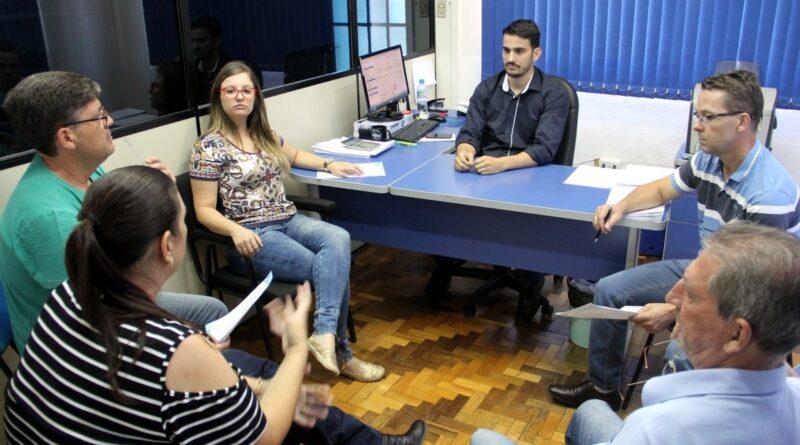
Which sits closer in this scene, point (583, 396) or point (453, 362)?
point (583, 396)

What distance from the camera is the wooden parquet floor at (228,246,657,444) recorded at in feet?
8.23

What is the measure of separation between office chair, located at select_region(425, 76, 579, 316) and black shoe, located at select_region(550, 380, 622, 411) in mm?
698

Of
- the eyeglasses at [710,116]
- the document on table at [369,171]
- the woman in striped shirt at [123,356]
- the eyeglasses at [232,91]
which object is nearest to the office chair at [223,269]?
the document on table at [369,171]

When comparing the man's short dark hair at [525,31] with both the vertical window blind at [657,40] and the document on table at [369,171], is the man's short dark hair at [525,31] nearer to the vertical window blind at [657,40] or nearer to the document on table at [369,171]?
the document on table at [369,171]

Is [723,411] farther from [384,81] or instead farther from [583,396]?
[384,81]

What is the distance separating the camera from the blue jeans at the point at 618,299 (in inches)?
94.5

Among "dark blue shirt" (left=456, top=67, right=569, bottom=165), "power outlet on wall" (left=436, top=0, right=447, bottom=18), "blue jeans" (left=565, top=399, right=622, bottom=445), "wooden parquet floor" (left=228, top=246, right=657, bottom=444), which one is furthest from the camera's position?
"power outlet on wall" (left=436, top=0, right=447, bottom=18)

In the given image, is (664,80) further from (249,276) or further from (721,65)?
(249,276)

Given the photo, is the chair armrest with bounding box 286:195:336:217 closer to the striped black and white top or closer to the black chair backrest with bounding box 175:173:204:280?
the black chair backrest with bounding box 175:173:204:280

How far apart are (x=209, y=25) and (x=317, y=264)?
3.78 feet

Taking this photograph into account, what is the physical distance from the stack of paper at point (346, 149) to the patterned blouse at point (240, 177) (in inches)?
18.5

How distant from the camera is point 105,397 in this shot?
1159 millimetres

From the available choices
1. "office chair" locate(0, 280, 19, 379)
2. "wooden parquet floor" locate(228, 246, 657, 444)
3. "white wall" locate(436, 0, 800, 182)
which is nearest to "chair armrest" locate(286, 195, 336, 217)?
"wooden parquet floor" locate(228, 246, 657, 444)

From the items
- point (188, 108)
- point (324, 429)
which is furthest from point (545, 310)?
point (188, 108)
